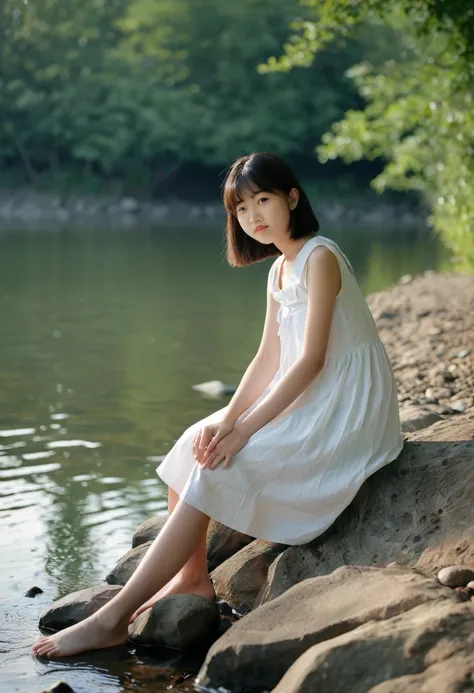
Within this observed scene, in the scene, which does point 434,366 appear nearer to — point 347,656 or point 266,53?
point 347,656

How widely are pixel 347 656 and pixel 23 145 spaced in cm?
3617

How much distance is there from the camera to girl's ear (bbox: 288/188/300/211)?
3.89 meters

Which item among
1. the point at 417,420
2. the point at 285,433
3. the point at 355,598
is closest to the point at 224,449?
the point at 285,433

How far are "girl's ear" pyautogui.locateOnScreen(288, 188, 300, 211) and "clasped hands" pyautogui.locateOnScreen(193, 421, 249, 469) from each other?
0.78 metres

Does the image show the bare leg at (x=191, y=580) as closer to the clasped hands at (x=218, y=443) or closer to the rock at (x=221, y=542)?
the clasped hands at (x=218, y=443)

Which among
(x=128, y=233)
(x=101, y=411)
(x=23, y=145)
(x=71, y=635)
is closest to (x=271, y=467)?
(x=71, y=635)

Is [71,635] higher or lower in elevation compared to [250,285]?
higher

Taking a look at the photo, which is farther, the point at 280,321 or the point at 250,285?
the point at 250,285

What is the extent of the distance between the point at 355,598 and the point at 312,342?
905 millimetres

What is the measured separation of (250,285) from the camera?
16.4 meters

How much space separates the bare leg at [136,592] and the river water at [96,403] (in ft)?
0.16

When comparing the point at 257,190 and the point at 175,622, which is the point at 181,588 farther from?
the point at 257,190

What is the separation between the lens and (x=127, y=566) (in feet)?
13.6

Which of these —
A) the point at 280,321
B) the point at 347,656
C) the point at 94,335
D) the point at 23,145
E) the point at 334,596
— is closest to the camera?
the point at 347,656
